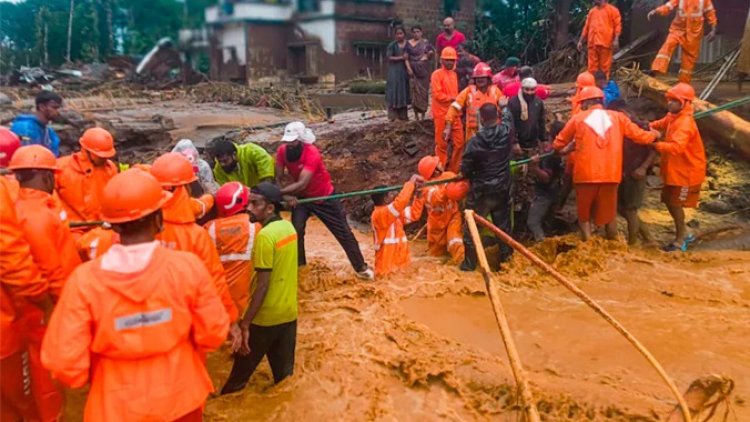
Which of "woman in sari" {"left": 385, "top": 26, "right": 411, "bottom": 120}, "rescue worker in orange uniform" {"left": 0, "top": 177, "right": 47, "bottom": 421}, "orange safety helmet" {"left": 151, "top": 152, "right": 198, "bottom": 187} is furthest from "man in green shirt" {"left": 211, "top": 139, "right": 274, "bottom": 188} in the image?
"woman in sari" {"left": 385, "top": 26, "right": 411, "bottom": 120}

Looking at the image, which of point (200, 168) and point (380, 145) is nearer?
point (200, 168)

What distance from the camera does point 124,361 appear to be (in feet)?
8.51

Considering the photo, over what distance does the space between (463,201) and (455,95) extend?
222 centimetres

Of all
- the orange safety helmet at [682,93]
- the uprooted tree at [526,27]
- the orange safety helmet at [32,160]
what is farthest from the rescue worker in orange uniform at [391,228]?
the uprooted tree at [526,27]

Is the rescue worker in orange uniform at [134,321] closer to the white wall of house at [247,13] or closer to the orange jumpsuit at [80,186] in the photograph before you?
the white wall of house at [247,13]

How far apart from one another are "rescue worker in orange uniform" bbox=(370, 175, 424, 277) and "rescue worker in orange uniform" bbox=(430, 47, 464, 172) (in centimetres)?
191

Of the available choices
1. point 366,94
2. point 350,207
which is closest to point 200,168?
point 350,207

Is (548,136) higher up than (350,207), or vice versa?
(548,136)

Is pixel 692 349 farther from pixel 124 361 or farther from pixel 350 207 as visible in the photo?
→ pixel 350 207

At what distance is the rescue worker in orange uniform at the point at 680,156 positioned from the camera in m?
6.41

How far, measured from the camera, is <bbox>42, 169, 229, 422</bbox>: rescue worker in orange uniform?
2.50 metres

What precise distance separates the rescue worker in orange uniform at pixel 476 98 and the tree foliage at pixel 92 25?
5.36 m

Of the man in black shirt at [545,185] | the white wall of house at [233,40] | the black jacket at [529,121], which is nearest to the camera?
the white wall of house at [233,40]

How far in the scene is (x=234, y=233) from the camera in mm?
4270
